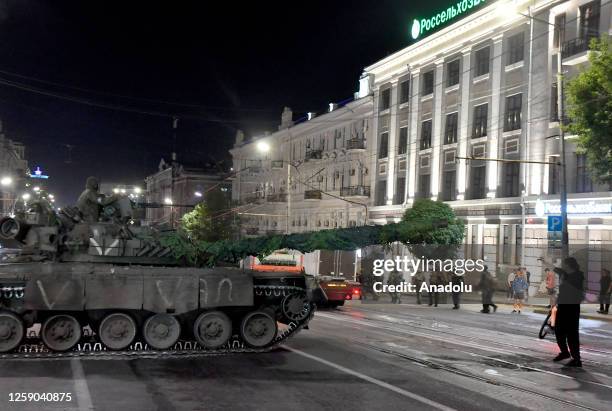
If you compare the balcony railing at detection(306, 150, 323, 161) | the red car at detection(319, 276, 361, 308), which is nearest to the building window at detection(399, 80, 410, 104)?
the balcony railing at detection(306, 150, 323, 161)

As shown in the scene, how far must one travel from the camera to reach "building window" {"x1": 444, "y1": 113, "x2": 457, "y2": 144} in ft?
127

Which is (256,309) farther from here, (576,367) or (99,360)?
(576,367)

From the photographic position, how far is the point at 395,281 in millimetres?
32094

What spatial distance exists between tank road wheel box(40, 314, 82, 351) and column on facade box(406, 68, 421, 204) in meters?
32.3

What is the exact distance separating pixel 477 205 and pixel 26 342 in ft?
93.8

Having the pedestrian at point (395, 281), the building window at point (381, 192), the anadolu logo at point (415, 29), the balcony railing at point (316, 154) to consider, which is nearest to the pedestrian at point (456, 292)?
the pedestrian at point (395, 281)

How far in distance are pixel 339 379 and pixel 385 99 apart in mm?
38011

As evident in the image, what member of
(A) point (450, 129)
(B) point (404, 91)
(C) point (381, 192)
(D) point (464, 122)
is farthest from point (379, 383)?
(C) point (381, 192)

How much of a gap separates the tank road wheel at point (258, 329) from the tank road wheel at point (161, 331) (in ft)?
4.07

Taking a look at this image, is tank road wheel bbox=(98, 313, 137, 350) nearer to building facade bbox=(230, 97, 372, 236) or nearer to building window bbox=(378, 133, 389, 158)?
building facade bbox=(230, 97, 372, 236)

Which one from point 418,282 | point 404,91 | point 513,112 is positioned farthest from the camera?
point 404,91

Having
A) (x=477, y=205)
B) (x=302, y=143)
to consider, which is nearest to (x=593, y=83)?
(x=477, y=205)

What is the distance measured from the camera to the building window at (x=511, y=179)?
111 ft

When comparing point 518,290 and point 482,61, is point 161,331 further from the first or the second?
point 482,61
